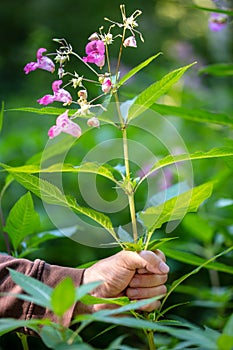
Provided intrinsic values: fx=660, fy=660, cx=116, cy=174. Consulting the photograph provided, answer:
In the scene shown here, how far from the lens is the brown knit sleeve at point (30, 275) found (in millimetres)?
1173

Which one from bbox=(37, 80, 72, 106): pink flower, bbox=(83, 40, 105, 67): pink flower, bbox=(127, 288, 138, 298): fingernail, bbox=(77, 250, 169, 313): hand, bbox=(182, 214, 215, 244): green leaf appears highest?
bbox=(83, 40, 105, 67): pink flower

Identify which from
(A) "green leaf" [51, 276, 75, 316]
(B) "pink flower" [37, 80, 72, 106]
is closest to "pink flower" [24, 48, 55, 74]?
(B) "pink flower" [37, 80, 72, 106]

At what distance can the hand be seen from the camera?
3.54 feet

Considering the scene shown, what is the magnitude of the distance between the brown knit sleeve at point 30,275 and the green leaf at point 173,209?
178 mm

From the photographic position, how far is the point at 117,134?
10.5ft

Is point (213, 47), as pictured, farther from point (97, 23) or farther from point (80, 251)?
point (80, 251)

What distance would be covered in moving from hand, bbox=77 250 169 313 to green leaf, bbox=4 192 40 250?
0.97 feet

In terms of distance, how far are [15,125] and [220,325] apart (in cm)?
325

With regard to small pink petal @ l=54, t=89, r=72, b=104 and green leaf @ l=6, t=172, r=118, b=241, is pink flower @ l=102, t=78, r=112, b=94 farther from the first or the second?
green leaf @ l=6, t=172, r=118, b=241

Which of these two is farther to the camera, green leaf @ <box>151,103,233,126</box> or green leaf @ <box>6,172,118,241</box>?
green leaf @ <box>151,103,233,126</box>

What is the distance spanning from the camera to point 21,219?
1413 millimetres

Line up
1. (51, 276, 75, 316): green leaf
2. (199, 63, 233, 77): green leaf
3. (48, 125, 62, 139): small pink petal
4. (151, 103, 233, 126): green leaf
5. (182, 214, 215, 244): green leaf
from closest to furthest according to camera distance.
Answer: (51, 276, 75, 316): green leaf, (48, 125, 62, 139): small pink petal, (151, 103, 233, 126): green leaf, (199, 63, 233, 77): green leaf, (182, 214, 215, 244): green leaf

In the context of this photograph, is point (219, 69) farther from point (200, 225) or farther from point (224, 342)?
point (224, 342)

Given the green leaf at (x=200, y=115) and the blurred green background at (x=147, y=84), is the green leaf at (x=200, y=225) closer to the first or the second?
the blurred green background at (x=147, y=84)
